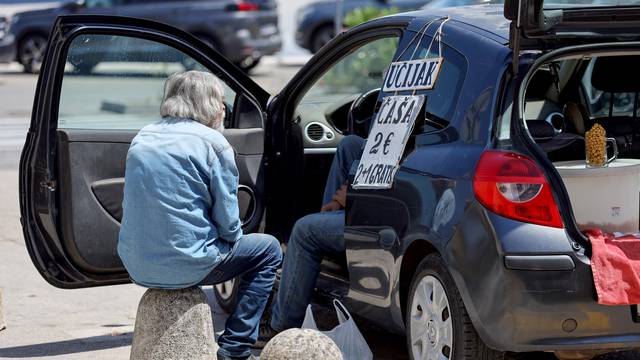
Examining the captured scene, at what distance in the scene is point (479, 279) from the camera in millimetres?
4324

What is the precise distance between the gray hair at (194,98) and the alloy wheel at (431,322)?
3.85 ft

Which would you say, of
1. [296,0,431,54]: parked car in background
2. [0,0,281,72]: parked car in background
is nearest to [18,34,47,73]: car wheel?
[0,0,281,72]: parked car in background

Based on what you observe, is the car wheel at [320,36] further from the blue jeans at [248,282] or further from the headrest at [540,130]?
the headrest at [540,130]

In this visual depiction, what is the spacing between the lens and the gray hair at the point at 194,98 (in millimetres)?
5074

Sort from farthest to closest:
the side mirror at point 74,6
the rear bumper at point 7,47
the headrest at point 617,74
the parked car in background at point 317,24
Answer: the parked car in background at point 317,24
the rear bumper at point 7,47
the side mirror at point 74,6
the headrest at point 617,74

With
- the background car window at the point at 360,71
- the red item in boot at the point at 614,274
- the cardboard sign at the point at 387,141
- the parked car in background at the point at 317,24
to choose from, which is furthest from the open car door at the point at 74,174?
the parked car in background at the point at 317,24

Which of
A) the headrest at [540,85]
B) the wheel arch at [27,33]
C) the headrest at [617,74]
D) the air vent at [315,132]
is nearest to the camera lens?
the headrest at [617,74]

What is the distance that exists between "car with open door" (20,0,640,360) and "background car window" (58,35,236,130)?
5cm

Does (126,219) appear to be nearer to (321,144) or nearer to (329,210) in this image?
(329,210)

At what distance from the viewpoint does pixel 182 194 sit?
495 centimetres

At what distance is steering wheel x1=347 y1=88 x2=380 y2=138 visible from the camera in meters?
6.23

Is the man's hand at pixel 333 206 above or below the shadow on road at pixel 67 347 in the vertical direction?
above

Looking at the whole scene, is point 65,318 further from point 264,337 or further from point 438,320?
point 438,320

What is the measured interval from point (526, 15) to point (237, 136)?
2072mm
